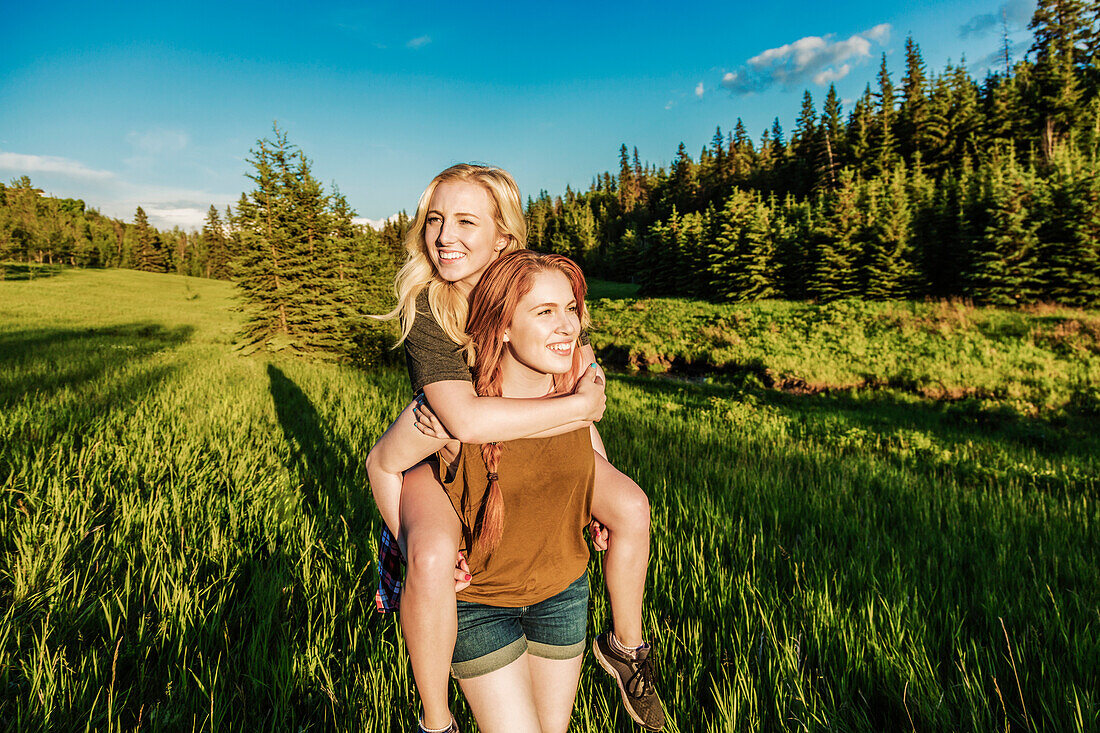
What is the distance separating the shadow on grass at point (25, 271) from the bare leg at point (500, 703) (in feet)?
226

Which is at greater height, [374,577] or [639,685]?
[639,685]

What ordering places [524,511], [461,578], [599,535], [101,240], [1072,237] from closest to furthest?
[461,578], [524,511], [599,535], [1072,237], [101,240]

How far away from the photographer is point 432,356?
181 centimetres

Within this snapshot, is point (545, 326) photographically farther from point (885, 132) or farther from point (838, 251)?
point (885, 132)

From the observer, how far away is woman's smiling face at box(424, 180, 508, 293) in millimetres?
2047

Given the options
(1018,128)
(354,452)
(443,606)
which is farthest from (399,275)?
(1018,128)

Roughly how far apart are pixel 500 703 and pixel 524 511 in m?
0.64

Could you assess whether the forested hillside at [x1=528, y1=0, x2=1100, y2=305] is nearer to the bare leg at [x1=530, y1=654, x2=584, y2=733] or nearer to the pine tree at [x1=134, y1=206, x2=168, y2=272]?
the bare leg at [x1=530, y1=654, x2=584, y2=733]

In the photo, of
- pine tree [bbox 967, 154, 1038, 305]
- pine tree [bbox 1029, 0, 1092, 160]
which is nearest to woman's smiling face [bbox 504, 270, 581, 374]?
pine tree [bbox 967, 154, 1038, 305]

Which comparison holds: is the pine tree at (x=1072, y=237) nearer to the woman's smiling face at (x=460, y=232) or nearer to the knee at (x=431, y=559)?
the woman's smiling face at (x=460, y=232)

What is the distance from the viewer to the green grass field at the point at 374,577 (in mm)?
2035

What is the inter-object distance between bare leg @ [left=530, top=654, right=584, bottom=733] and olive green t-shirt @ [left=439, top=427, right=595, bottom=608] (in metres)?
0.32

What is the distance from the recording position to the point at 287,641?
2.36 meters

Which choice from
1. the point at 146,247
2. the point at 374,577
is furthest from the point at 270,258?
the point at 146,247
